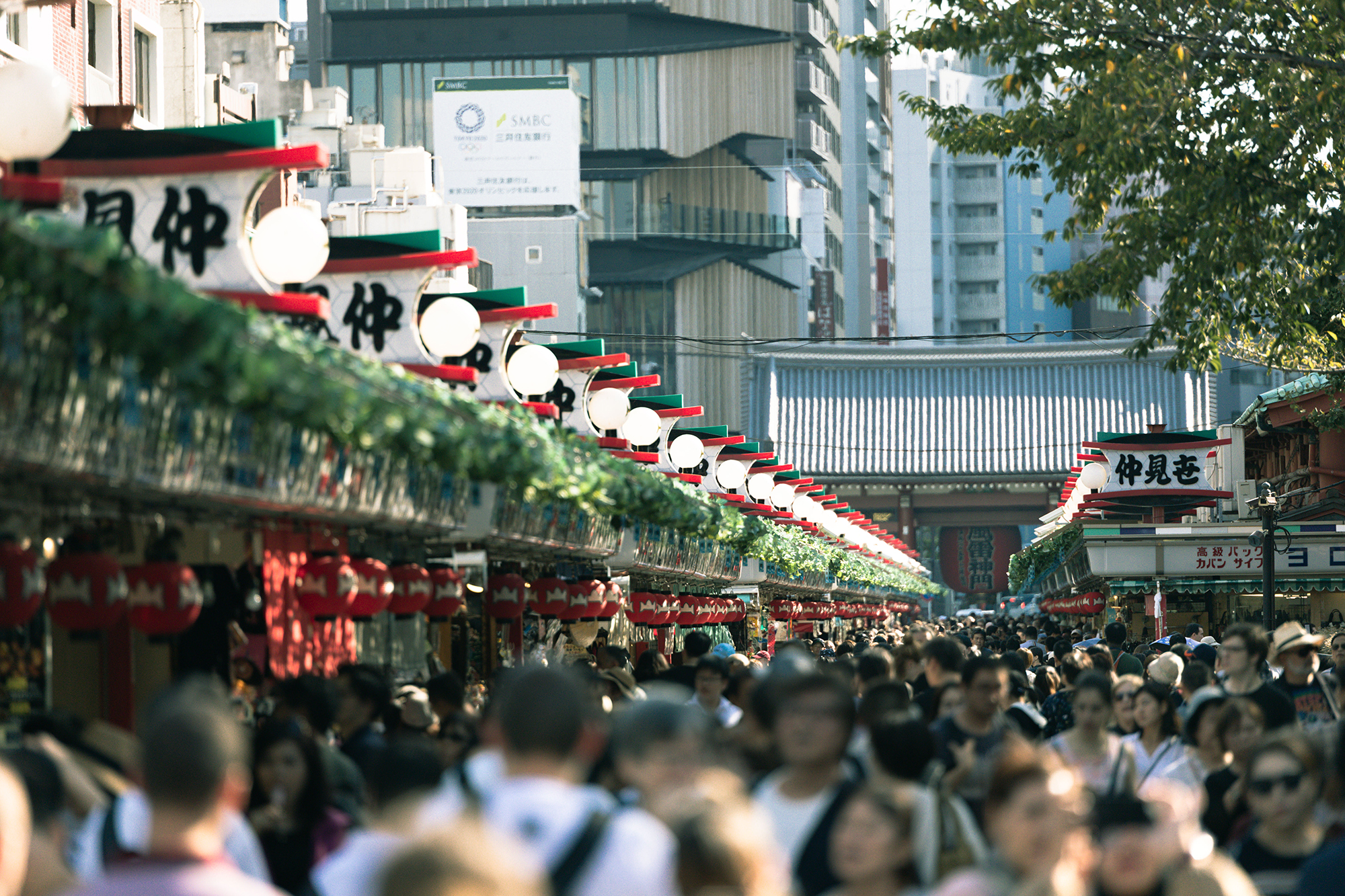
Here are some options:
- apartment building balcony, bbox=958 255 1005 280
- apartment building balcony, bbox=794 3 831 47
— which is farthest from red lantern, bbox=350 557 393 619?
apartment building balcony, bbox=958 255 1005 280

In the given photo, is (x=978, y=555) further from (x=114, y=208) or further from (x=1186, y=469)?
(x=114, y=208)

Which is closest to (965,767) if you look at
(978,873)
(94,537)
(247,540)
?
(978,873)

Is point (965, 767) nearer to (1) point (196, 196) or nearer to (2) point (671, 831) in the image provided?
(2) point (671, 831)

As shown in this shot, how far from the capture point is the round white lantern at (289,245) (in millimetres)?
9617

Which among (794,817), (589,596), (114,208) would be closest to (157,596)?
(114,208)

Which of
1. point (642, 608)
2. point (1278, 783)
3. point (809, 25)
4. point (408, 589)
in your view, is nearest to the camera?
point (1278, 783)

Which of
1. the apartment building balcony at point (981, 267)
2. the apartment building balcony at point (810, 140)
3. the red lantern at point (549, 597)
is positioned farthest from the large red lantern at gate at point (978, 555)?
the red lantern at point (549, 597)

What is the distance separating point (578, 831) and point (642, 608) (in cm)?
1613

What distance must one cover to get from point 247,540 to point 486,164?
4737cm

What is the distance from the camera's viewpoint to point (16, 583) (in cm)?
735

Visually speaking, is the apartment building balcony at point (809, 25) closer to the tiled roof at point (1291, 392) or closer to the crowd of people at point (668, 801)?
the tiled roof at point (1291, 392)

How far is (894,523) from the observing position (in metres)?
65.9

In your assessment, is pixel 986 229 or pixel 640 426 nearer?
pixel 640 426

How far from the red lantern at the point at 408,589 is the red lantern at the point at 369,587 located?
550 mm
